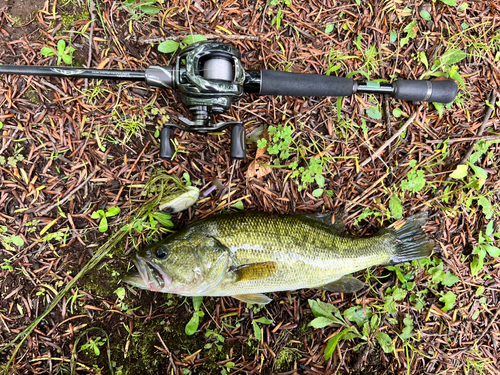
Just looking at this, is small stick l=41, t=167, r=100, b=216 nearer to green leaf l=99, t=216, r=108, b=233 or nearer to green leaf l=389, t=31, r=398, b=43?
green leaf l=99, t=216, r=108, b=233

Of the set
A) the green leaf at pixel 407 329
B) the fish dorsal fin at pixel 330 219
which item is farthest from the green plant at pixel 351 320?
the fish dorsal fin at pixel 330 219

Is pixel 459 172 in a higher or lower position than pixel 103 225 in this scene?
higher

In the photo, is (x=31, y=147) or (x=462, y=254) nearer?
(x=31, y=147)

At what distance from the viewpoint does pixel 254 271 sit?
261cm

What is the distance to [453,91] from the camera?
295 centimetres

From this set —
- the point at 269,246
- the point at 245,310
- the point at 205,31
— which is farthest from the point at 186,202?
the point at 205,31

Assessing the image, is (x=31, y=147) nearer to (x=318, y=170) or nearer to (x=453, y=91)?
(x=318, y=170)

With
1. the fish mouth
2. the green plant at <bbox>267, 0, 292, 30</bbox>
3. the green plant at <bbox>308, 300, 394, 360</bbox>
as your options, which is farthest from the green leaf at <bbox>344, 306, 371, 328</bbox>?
the green plant at <bbox>267, 0, 292, 30</bbox>

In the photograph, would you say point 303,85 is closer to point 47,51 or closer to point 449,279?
point 47,51

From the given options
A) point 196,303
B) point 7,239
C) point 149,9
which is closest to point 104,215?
point 7,239

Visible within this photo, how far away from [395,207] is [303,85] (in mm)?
1601

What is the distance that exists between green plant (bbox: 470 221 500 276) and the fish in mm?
978

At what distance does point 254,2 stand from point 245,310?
3.14 metres

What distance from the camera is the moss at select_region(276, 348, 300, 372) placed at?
9.84 ft
